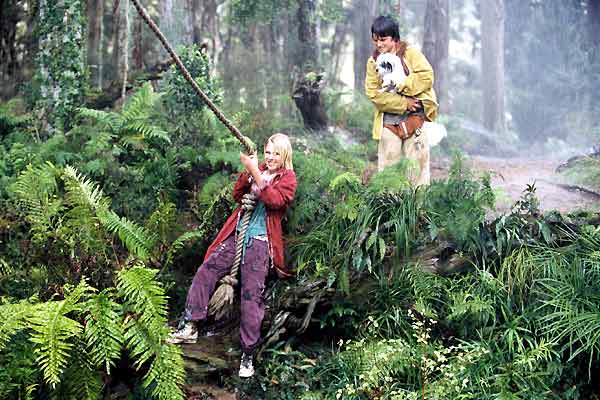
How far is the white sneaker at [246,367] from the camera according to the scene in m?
5.51

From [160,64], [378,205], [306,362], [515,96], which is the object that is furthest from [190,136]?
[515,96]

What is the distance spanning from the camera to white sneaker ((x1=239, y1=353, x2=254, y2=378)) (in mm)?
5508

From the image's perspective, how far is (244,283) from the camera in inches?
228

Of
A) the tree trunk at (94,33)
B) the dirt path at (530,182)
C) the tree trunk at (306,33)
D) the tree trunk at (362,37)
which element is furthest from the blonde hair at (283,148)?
the tree trunk at (362,37)

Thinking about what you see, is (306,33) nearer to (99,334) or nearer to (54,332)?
(99,334)

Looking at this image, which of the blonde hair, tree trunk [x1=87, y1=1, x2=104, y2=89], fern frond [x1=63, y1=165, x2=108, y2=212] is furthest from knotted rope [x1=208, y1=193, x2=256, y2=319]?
tree trunk [x1=87, y1=1, x2=104, y2=89]

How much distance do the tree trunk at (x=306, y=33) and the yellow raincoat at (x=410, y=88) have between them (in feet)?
17.1

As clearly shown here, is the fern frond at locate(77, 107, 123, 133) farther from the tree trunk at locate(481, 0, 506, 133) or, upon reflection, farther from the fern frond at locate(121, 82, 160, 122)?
the tree trunk at locate(481, 0, 506, 133)

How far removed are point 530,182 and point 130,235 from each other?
20.3ft

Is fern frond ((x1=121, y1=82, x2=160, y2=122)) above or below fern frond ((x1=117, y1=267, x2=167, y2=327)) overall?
above

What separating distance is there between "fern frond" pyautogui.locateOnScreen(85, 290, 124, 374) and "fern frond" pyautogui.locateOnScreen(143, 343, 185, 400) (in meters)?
0.30

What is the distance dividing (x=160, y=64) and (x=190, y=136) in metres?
2.65

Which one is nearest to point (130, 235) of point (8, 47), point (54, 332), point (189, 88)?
point (54, 332)

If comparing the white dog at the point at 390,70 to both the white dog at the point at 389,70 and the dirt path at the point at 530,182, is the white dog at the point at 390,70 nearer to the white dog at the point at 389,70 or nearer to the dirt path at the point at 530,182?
the white dog at the point at 389,70
